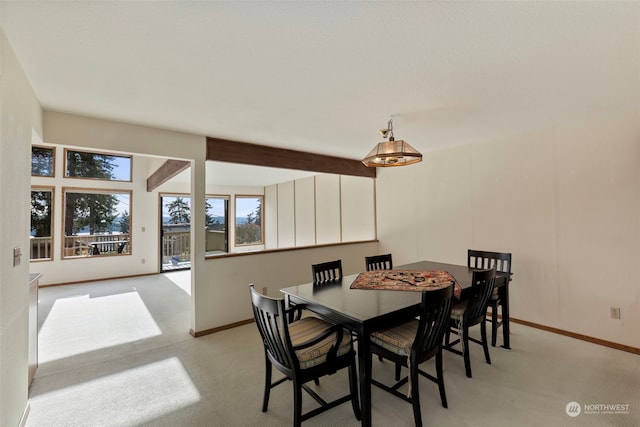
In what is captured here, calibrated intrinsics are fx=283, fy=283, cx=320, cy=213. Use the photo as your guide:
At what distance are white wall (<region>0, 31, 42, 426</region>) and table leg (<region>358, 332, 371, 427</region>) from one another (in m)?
2.01

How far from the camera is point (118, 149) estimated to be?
296 cm

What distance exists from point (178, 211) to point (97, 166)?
6.49 feet

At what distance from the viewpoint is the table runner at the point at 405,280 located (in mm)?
2463

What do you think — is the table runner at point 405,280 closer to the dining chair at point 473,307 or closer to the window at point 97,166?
the dining chair at point 473,307

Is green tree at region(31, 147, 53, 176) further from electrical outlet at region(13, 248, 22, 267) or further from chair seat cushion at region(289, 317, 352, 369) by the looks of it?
chair seat cushion at region(289, 317, 352, 369)

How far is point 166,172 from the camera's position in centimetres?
498

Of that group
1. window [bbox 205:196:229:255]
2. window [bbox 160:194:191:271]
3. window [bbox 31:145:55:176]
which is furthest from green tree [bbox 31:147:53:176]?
window [bbox 205:196:229:255]

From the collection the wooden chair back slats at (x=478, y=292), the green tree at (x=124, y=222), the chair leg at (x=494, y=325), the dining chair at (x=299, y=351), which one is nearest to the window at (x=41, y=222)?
the green tree at (x=124, y=222)

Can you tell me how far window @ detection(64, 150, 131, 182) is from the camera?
A: 237 inches

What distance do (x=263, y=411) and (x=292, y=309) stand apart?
0.71 m

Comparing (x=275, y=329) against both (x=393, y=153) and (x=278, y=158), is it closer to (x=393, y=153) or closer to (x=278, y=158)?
(x=393, y=153)

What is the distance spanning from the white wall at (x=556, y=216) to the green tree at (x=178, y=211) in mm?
6226

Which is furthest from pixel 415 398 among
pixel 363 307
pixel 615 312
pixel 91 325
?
pixel 91 325

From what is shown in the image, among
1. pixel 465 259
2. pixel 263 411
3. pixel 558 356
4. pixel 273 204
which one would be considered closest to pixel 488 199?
pixel 465 259
